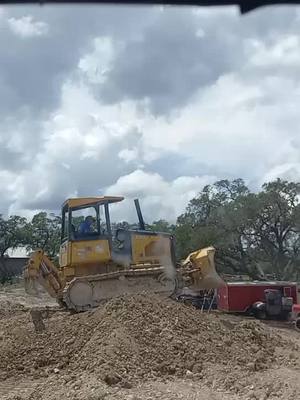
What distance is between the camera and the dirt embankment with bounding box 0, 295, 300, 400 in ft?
30.4

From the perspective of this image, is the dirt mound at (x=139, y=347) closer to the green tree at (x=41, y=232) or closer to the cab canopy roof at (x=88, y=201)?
the cab canopy roof at (x=88, y=201)

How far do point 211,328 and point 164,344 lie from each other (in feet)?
5.61

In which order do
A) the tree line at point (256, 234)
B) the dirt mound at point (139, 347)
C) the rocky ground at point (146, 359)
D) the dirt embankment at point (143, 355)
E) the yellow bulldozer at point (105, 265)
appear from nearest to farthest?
the rocky ground at point (146, 359) < the dirt embankment at point (143, 355) < the dirt mound at point (139, 347) < the yellow bulldozer at point (105, 265) < the tree line at point (256, 234)

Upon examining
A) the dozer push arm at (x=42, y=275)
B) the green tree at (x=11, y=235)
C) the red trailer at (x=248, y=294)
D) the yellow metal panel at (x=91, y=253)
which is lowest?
the red trailer at (x=248, y=294)

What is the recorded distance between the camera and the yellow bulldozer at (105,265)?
59.3 ft

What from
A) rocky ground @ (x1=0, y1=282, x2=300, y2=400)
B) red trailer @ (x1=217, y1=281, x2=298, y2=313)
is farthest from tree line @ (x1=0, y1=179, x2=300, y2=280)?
rocky ground @ (x1=0, y1=282, x2=300, y2=400)

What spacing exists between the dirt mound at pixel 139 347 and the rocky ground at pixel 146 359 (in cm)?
2

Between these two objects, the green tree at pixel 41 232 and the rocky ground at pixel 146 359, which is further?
the green tree at pixel 41 232

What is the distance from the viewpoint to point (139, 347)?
10461 mm

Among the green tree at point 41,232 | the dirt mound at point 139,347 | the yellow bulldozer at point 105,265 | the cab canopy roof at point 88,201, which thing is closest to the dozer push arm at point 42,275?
the yellow bulldozer at point 105,265

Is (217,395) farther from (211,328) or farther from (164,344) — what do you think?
(211,328)

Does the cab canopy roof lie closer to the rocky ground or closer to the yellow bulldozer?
the yellow bulldozer

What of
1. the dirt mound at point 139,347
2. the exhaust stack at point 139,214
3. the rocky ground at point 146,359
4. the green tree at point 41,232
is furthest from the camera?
the green tree at point 41,232

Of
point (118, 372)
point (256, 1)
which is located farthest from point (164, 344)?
point (256, 1)
